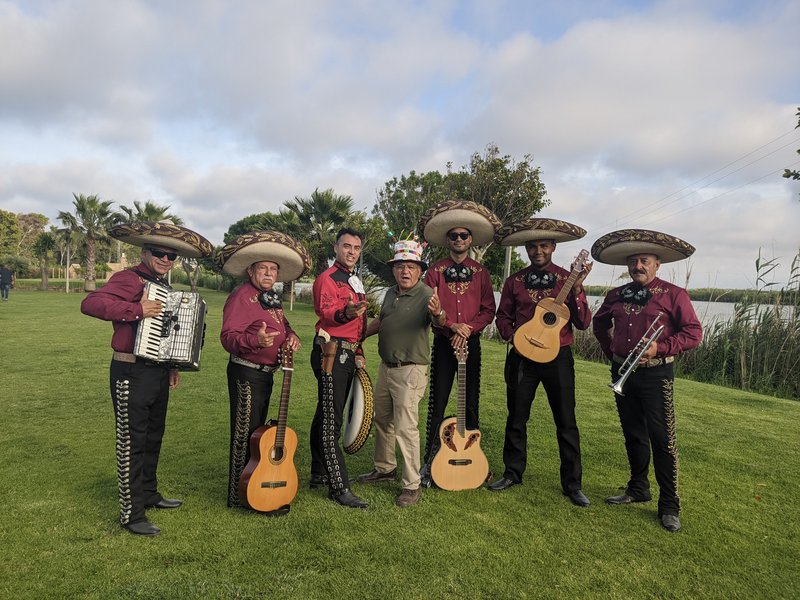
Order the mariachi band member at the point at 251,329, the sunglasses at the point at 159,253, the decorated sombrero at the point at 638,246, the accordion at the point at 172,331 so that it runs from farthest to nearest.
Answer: the decorated sombrero at the point at 638,246 < the mariachi band member at the point at 251,329 < the sunglasses at the point at 159,253 < the accordion at the point at 172,331

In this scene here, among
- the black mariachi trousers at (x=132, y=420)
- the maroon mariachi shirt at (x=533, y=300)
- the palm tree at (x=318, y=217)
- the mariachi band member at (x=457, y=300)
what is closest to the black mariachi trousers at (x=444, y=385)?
the mariachi band member at (x=457, y=300)

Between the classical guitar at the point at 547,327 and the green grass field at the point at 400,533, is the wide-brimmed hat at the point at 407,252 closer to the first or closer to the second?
the classical guitar at the point at 547,327

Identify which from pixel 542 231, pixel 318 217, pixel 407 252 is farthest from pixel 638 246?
pixel 318 217

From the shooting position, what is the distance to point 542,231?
180 inches

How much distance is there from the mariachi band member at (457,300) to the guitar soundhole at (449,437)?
0.42 ft

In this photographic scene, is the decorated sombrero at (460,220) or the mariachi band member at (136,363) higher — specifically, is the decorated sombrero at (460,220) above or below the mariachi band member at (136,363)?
above

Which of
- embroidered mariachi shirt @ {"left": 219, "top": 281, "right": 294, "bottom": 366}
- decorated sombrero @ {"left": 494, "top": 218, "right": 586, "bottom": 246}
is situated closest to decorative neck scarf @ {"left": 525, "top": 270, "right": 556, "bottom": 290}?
decorated sombrero @ {"left": 494, "top": 218, "right": 586, "bottom": 246}

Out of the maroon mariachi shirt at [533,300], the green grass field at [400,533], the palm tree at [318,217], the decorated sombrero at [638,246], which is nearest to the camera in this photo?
the green grass field at [400,533]

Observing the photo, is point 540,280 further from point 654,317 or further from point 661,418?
point 661,418

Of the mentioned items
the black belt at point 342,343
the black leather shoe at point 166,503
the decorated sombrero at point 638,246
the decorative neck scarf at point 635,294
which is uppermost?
the decorated sombrero at point 638,246

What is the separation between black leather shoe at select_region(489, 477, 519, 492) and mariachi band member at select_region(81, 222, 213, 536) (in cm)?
277

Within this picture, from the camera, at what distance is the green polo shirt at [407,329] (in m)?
4.45

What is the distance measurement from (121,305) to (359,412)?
205 centimetres

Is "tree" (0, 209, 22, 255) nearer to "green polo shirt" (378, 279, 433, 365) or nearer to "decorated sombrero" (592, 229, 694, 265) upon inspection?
"green polo shirt" (378, 279, 433, 365)
